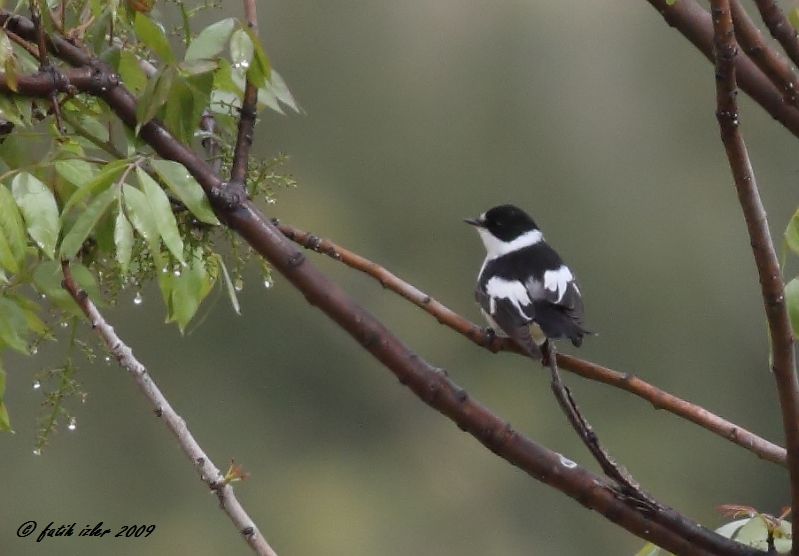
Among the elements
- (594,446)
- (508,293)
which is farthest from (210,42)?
(508,293)

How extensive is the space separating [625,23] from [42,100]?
4010mm

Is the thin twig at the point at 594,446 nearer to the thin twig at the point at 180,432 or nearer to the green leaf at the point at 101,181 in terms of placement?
the thin twig at the point at 180,432

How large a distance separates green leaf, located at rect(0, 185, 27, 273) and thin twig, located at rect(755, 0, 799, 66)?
820mm

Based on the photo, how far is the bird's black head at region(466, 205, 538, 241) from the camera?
2.85 m

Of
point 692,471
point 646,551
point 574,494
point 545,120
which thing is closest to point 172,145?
point 574,494

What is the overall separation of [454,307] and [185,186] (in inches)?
146

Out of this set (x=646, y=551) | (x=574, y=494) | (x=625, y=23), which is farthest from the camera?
(x=625, y=23)

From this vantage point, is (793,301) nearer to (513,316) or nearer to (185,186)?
(185,186)

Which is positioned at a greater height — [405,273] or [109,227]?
[405,273]

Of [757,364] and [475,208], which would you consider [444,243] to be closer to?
[475,208]

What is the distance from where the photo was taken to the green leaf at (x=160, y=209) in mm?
1074

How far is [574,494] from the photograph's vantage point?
3.60ft

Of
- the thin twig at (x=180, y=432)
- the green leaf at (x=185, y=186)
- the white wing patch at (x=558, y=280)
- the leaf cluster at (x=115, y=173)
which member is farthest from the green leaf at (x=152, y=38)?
the white wing patch at (x=558, y=280)

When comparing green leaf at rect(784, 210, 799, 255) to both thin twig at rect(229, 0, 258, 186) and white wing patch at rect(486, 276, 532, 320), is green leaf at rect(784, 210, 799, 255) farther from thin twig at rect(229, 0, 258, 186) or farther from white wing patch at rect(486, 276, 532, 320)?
white wing patch at rect(486, 276, 532, 320)
